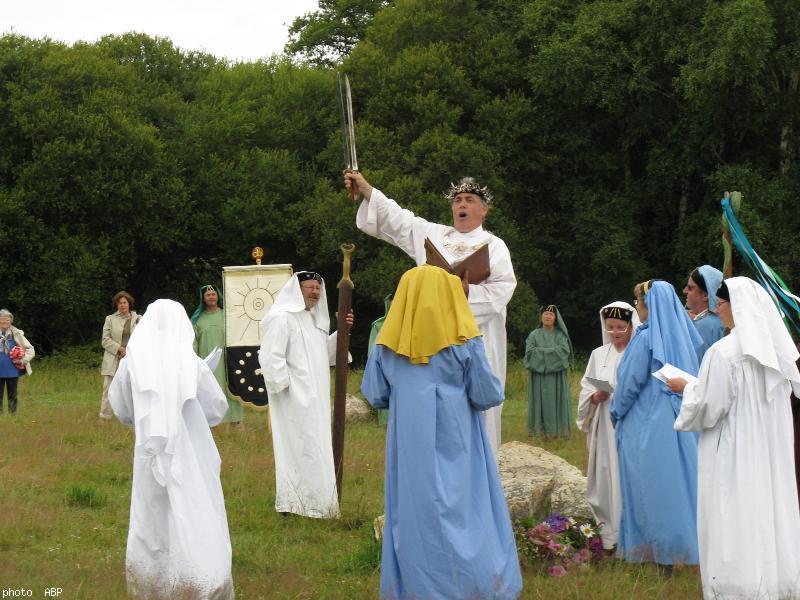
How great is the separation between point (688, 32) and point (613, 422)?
19.3 metres

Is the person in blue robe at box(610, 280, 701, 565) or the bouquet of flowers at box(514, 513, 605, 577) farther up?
the person in blue robe at box(610, 280, 701, 565)

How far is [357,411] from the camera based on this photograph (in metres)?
17.5

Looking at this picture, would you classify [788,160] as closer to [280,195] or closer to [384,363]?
[280,195]

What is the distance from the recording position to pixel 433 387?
6.65m

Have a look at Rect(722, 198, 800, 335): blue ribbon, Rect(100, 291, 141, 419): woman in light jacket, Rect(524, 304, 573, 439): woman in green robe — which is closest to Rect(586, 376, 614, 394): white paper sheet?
Rect(722, 198, 800, 335): blue ribbon

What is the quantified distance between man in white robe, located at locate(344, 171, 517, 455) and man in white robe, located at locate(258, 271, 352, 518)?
1997 millimetres

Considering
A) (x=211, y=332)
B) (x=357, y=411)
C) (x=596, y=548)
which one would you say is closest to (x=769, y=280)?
(x=596, y=548)

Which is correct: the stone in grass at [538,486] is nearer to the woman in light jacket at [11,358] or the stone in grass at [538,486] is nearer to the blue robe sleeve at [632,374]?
the blue robe sleeve at [632,374]

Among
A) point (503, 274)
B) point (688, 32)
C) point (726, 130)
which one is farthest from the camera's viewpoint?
point (726, 130)

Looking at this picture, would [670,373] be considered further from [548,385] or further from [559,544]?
[548,385]

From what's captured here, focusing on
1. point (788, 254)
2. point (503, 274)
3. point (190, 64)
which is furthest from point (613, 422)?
point (190, 64)

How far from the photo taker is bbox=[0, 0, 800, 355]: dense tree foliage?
26.8 metres

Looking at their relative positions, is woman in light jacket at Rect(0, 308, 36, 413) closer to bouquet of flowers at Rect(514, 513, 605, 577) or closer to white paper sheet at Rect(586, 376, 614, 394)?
white paper sheet at Rect(586, 376, 614, 394)

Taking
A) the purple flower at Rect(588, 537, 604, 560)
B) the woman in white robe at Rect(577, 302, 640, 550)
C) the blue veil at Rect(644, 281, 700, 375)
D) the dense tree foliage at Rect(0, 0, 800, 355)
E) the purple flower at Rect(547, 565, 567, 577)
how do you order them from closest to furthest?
the purple flower at Rect(547, 565, 567, 577), the blue veil at Rect(644, 281, 700, 375), the purple flower at Rect(588, 537, 604, 560), the woman in white robe at Rect(577, 302, 640, 550), the dense tree foliage at Rect(0, 0, 800, 355)
